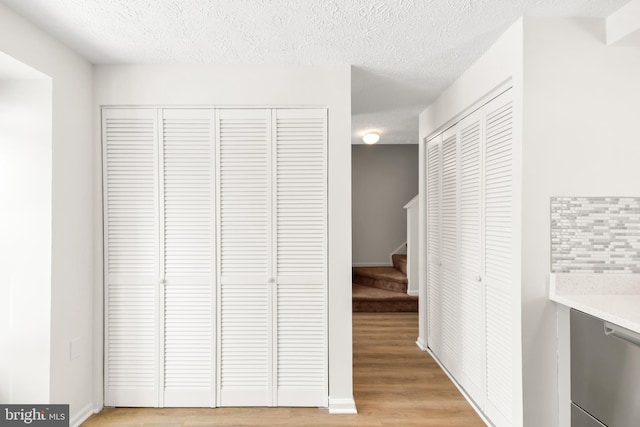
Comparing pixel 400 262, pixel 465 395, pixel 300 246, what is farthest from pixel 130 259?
pixel 400 262

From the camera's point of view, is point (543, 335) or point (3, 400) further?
point (3, 400)

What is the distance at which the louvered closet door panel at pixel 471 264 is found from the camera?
9.55 feet

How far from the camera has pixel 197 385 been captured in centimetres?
297

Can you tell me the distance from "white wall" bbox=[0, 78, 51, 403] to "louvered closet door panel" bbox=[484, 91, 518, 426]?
2.75 metres

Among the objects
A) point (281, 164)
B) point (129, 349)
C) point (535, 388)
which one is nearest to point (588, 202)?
point (535, 388)

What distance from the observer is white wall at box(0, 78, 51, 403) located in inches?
98.2

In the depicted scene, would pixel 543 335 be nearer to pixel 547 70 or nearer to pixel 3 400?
pixel 547 70

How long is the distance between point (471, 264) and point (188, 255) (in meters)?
2.07

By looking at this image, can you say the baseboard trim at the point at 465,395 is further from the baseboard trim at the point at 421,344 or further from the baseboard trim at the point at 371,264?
the baseboard trim at the point at 371,264

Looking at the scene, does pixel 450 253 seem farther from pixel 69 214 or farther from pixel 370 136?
pixel 69 214

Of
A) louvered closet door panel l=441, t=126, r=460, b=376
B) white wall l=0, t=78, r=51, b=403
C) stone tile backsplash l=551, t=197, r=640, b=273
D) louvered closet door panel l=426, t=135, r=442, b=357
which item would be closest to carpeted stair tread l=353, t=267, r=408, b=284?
louvered closet door panel l=426, t=135, r=442, b=357

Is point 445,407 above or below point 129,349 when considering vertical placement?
below

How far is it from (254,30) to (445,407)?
111 inches

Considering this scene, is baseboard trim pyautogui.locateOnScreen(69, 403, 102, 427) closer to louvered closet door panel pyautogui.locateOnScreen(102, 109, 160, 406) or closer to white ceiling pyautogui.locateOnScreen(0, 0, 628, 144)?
louvered closet door panel pyautogui.locateOnScreen(102, 109, 160, 406)
